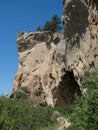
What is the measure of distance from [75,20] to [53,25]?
23033 mm

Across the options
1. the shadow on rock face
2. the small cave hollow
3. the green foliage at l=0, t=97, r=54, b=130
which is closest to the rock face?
the shadow on rock face

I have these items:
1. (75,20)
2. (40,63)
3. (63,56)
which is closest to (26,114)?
(75,20)

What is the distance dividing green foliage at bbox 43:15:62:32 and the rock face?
18982 mm

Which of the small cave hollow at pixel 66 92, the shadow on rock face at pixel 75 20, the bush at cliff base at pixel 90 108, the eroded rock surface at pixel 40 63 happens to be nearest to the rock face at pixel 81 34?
the shadow on rock face at pixel 75 20

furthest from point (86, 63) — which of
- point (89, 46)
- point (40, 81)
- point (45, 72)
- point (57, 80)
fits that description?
point (40, 81)

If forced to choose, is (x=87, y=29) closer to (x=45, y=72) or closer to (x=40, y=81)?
(x=45, y=72)

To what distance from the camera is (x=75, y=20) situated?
106 ft

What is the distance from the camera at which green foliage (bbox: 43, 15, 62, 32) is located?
181ft

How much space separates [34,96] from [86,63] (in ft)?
66.2

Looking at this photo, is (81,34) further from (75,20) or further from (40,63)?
(40,63)

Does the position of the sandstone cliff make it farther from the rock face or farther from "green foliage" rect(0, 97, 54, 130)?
"green foliage" rect(0, 97, 54, 130)

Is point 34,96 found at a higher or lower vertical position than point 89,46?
higher

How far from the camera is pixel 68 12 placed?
33.1 meters

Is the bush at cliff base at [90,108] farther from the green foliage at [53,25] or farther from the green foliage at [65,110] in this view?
the green foliage at [53,25]
